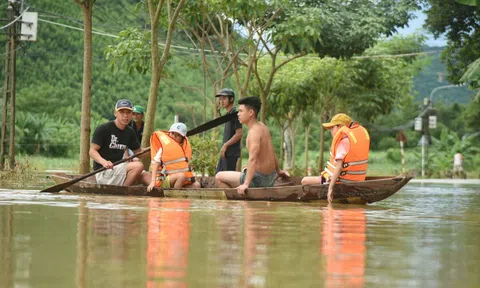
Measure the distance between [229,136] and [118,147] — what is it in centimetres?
185

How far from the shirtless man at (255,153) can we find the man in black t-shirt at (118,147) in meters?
1.98

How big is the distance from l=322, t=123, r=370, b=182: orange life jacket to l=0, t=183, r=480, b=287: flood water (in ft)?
8.79

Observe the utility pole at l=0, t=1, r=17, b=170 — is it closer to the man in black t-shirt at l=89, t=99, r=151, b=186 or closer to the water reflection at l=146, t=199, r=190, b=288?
the man in black t-shirt at l=89, t=99, r=151, b=186

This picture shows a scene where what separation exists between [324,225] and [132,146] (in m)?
7.87

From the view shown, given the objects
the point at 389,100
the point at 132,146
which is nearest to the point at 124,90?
the point at 389,100

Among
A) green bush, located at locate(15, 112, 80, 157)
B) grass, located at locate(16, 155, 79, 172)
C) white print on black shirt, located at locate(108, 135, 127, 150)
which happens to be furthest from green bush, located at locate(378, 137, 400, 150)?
white print on black shirt, located at locate(108, 135, 127, 150)

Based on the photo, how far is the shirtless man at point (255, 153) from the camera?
1591cm

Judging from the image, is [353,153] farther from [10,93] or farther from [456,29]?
[456,29]

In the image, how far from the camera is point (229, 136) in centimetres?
1820

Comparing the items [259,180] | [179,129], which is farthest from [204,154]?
[259,180]

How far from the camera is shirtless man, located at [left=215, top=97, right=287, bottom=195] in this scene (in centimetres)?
1591

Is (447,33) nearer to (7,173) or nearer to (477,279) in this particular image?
(7,173)

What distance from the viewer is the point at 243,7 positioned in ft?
96.2

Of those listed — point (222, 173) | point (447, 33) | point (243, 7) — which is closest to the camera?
point (222, 173)
